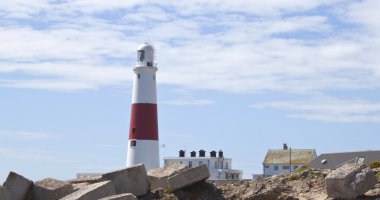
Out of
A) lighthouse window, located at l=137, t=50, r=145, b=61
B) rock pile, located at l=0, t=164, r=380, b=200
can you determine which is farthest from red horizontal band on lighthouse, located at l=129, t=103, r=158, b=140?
rock pile, located at l=0, t=164, r=380, b=200

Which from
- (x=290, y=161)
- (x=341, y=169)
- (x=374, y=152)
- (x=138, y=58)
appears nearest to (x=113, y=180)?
(x=341, y=169)

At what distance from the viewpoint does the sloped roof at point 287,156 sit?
8775 centimetres

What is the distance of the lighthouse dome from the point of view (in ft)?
190

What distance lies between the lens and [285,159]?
292 feet

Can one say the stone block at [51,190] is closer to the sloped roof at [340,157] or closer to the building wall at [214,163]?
the sloped roof at [340,157]

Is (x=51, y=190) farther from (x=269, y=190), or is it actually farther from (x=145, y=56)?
(x=145, y=56)

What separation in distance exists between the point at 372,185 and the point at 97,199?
578 cm

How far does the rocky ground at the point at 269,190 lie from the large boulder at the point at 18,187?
272cm

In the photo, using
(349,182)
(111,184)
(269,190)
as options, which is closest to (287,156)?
(111,184)

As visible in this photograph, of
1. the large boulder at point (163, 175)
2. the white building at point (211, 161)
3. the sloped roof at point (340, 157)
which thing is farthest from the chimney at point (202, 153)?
the large boulder at point (163, 175)

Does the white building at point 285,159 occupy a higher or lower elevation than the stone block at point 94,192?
higher

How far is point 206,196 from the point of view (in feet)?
63.6

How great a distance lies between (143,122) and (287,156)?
39855 mm

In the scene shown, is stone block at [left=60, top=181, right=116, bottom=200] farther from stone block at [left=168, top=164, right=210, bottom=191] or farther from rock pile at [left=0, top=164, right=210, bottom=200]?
stone block at [left=168, top=164, right=210, bottom=191]
